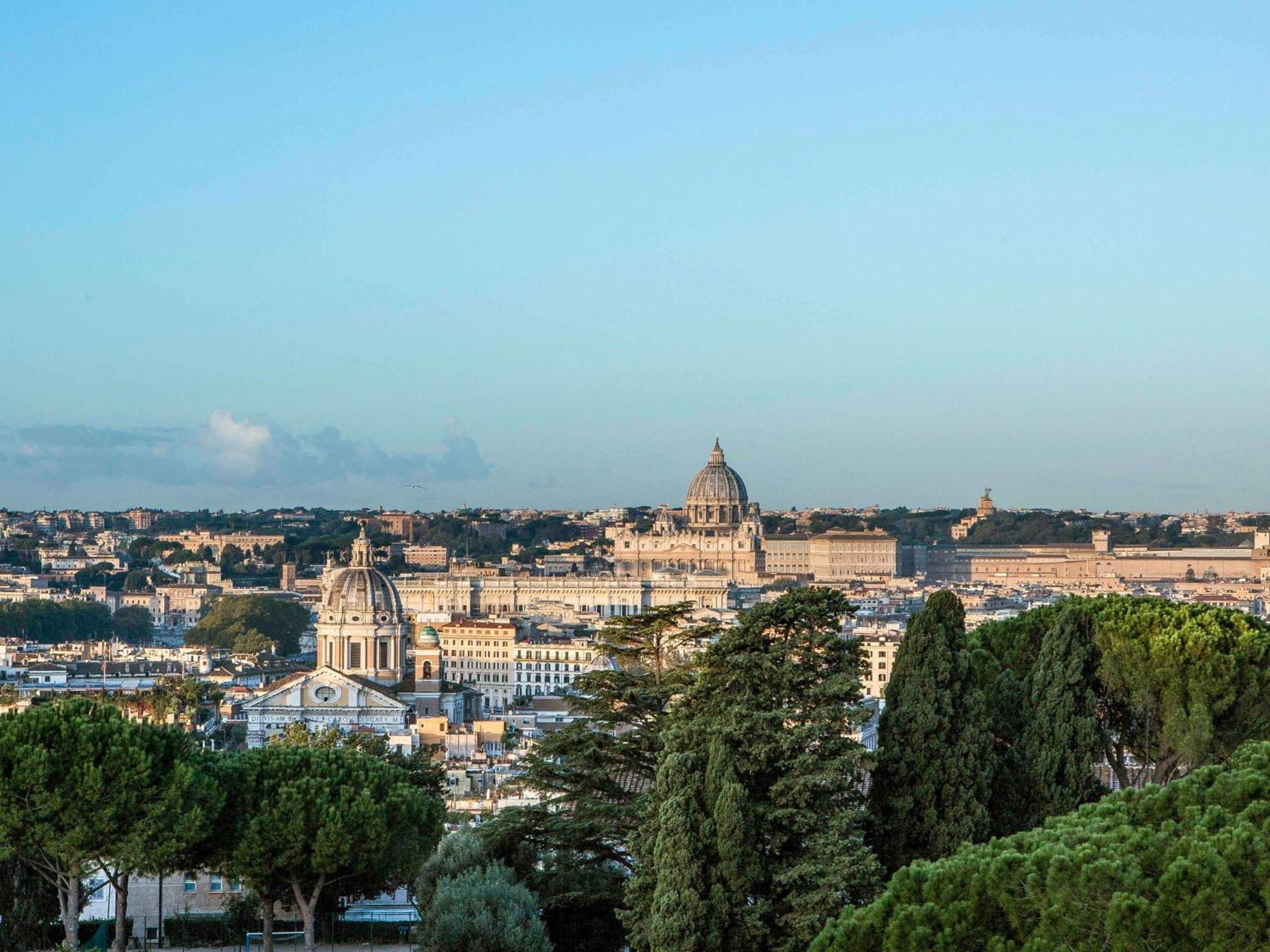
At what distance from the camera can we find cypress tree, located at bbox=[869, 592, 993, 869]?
16281mm

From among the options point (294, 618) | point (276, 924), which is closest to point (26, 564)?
point (294, 618)

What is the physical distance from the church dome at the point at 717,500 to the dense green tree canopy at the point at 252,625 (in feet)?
165

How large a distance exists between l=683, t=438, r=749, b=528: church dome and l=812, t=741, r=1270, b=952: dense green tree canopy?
12347 cm

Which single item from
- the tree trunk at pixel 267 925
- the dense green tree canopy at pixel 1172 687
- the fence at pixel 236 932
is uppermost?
the dense green tree canopy at pixel 1172 687

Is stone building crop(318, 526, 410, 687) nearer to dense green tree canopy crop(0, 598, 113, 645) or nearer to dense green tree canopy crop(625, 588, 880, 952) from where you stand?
dense green tree canopy crop(0, 598, 113, 645)

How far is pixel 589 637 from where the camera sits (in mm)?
70750

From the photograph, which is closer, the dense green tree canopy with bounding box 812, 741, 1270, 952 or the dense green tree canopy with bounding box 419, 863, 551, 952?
the dense green tree canopy with bounding box 812, 741, 1270, 952

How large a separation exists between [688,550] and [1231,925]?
4691 inches

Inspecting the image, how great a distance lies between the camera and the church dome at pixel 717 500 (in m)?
137

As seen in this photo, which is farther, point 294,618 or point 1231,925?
point 294,618

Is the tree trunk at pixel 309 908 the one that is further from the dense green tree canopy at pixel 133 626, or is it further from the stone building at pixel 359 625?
the dense green tree canopy at pixel 133 626

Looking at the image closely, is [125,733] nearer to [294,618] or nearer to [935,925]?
[935,925]

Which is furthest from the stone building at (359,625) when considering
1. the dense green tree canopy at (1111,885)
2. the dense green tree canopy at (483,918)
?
the dense green tree canopy at (1111,885)

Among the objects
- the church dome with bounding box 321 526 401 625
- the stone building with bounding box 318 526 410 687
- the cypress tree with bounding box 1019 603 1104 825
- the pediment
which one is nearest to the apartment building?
the stone building with bounding box 318 526 410 687
